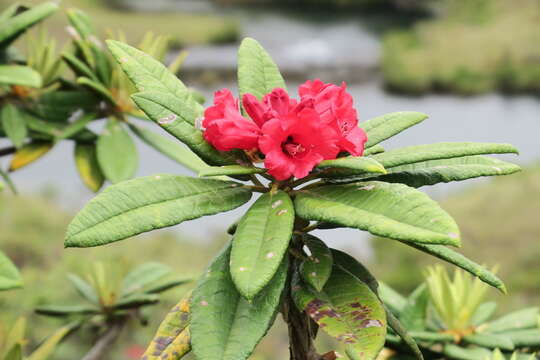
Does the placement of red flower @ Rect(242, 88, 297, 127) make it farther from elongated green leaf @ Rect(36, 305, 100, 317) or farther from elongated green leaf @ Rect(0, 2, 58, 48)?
elongated green leaf @ Rect(36, 305, 100, 317)

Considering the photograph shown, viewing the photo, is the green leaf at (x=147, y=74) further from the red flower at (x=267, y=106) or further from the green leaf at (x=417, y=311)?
the green leaf at (x=417, y=311)

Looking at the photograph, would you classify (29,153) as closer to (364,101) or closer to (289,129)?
(289,129)

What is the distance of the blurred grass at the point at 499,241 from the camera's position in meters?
3.38

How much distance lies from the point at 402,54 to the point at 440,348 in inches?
249

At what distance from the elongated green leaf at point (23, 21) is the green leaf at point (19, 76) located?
0.05 metres

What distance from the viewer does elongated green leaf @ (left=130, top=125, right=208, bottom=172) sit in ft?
3.62

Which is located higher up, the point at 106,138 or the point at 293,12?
the point at 106,138

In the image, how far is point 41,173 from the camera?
15.7 ft

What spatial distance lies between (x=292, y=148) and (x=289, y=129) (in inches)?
0.7

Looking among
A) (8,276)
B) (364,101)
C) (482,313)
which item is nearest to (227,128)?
(8,276)

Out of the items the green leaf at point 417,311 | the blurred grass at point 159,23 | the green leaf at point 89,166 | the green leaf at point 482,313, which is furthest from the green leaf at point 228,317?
the blurred grass at point 159,23

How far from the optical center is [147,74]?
0.67 meters

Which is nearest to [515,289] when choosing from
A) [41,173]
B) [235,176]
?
[235,176]

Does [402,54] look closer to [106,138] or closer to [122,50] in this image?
[106,138]
